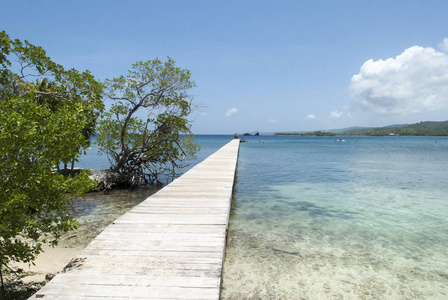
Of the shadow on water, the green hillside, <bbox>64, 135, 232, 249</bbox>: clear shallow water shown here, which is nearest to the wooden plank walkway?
the shadow on water

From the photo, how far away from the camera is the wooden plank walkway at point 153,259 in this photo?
8.69 ft

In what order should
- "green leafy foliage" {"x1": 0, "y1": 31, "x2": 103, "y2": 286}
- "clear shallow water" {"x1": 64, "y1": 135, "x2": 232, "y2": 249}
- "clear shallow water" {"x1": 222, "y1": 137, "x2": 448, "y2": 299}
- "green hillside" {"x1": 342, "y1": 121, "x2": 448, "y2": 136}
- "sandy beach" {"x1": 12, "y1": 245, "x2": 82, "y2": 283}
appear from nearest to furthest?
"green leafy foliage" {"x1": 0, "y1": 31, "x2": 103, "y2": 286} → "clear shallow water" {"x1": 222, "y1": 137, "x2": 448, "y2": 299} → "sandy beach" {"x1": 12, "y1": 245, "x2": 82, "y2": 283} → "clear shallow water" {"x1": 64, "y1": 135, "x2": 232, "y2": 249} → "green hillside" {"x1": 342, "y1": 121, "x2": 448, "y2": 136}

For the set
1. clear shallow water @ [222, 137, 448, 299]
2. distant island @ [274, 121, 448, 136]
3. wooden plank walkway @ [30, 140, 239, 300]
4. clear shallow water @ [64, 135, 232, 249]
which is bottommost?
clear shallow water @ [222, 137, 448, 299]

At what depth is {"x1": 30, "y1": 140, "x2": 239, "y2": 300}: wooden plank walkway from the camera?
2648 millimetres

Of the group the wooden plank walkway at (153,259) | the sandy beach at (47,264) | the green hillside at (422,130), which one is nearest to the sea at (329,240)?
the sandy beach at (47,264)

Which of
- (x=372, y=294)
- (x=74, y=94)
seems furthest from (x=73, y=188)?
(x=372, y=294)

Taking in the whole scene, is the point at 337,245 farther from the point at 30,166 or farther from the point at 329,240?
the point at 30,166

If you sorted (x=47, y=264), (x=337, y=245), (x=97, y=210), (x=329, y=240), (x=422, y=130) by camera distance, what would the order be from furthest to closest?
(x=422, y=130)
(x=97, y=210)
(x=329, y=240)
(x=337, y=245)
(x=47, y=264)

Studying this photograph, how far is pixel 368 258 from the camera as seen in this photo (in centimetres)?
478

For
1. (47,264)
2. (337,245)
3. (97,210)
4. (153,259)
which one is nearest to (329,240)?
(337,245)

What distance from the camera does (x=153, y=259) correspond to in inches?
129

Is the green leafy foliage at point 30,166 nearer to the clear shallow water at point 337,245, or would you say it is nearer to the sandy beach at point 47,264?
the sandy beach at point 47,264

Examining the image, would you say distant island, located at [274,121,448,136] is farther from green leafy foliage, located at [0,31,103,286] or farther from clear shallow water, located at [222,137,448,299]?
green leafy foliage, located at [0,31,103,286]

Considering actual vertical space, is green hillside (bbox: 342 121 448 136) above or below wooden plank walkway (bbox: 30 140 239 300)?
above
